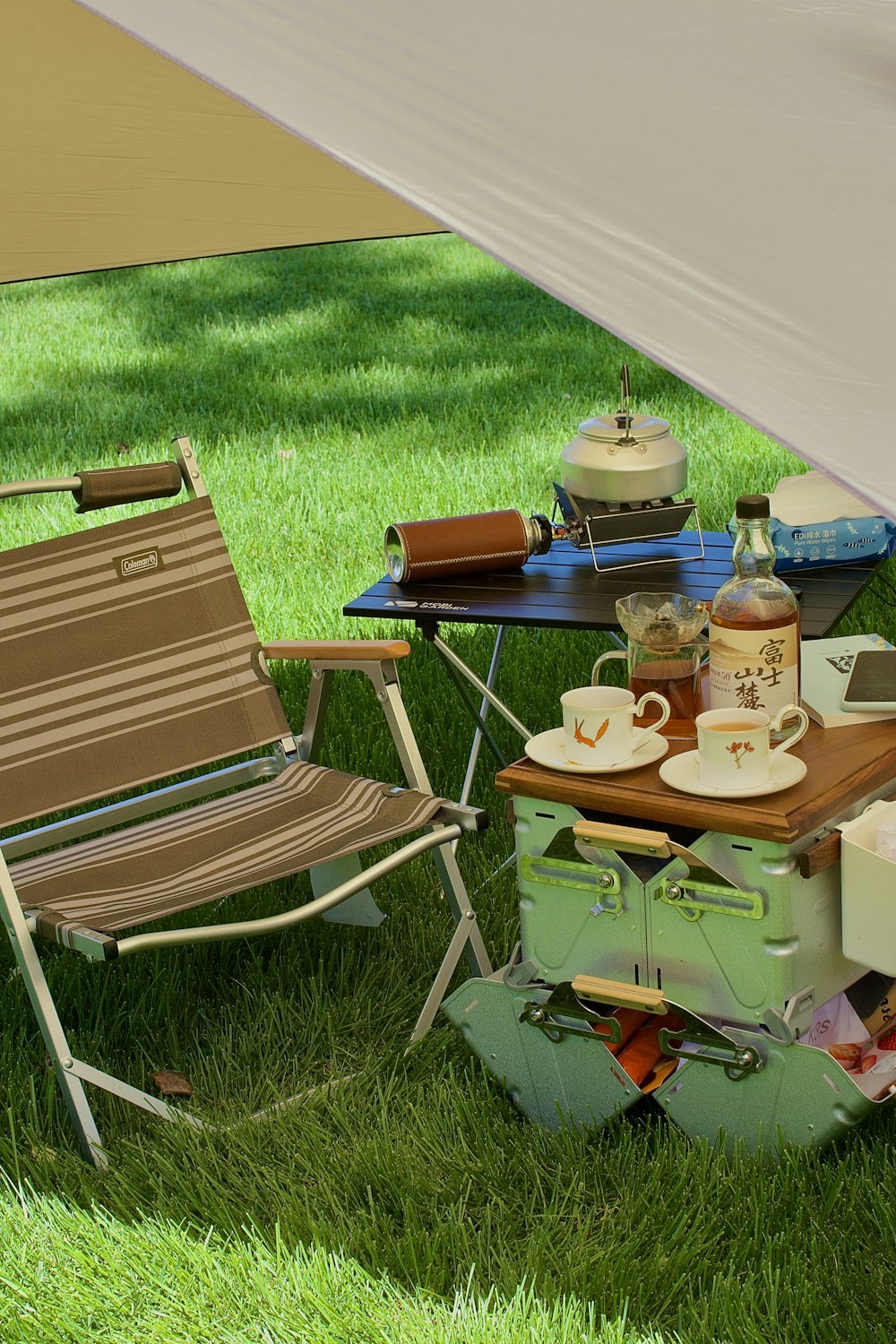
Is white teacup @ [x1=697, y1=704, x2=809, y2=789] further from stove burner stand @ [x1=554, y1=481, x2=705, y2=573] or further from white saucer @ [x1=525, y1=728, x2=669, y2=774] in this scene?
→ stove burner stand @ [x1=554, y1=481, x2=705, y2=573]

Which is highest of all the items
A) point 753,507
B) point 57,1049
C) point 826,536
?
point 753,507

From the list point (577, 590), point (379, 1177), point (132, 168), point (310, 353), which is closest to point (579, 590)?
point (577, 590)

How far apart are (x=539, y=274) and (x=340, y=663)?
1485 mm

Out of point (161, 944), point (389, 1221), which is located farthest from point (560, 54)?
point (389, 1221)

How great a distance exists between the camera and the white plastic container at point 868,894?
1982 mm

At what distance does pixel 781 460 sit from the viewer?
5.76 metres

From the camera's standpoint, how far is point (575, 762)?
2.16m

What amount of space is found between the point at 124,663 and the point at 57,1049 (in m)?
0.86

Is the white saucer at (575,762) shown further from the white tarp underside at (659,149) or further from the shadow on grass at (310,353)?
the shadow on grass at (310,353)

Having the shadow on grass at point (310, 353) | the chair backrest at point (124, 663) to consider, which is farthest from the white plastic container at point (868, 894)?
the shadow on grass at point (310, 353)

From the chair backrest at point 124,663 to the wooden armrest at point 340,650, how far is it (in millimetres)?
118

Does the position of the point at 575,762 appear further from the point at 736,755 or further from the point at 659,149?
the point at 659,149

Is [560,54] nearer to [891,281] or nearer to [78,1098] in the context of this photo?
[891,281]

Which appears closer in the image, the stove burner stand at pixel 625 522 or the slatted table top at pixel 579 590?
the slatted table top at pixel 579 590
